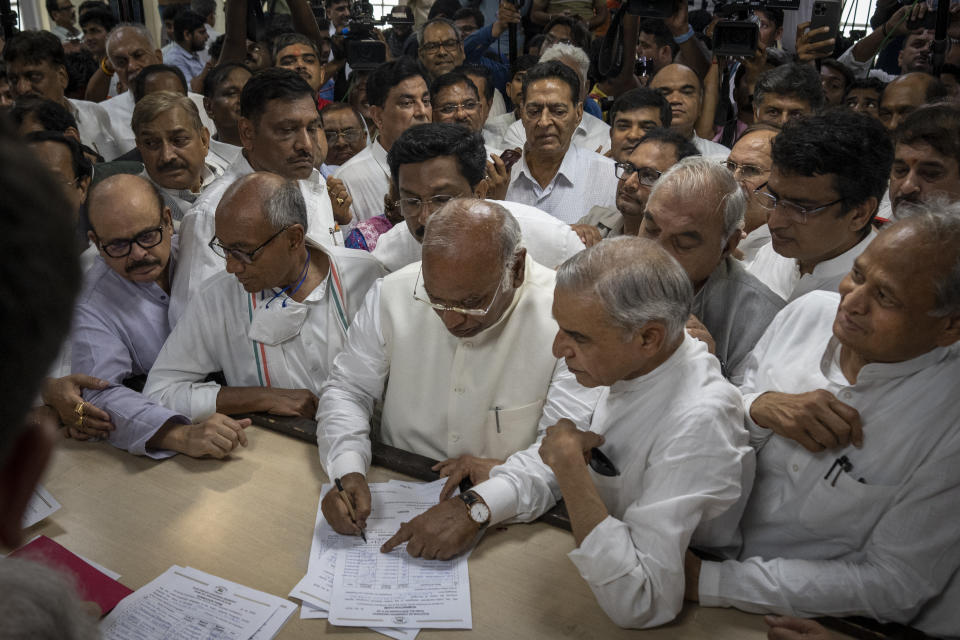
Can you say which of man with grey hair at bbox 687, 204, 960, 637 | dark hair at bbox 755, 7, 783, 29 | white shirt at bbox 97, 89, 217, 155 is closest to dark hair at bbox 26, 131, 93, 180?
white shirt at bbox 97, 89, 217, 155

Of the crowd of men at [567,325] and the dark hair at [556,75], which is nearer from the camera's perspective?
the crowd of men at [567,325]

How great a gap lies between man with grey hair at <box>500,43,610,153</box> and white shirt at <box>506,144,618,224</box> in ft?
2.38

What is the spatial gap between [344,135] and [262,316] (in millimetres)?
2574

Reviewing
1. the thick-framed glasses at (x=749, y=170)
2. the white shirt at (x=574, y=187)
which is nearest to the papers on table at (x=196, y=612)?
the thick-framed glasses at (x=749, y=170)

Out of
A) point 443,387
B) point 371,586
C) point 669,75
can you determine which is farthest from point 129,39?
point 371,586

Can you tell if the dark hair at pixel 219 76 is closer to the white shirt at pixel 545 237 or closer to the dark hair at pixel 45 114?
the dark hair at pixel 45 114

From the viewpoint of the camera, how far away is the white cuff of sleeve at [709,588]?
63.8 inches

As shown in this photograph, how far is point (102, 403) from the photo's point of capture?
7.57 ft

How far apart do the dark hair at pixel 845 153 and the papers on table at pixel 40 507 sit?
2.29 meters

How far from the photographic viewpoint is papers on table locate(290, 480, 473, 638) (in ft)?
5.23

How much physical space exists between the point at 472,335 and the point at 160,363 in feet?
3.57

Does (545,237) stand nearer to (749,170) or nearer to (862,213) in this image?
(749,170)

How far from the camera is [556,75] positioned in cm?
421

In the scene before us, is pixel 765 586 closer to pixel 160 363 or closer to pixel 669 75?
pixel 160 363
